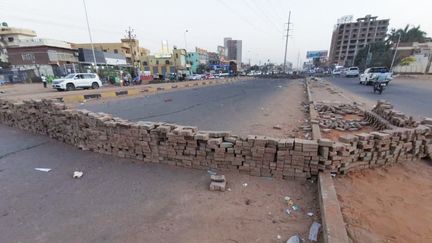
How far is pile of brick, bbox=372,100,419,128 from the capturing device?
4889 mm

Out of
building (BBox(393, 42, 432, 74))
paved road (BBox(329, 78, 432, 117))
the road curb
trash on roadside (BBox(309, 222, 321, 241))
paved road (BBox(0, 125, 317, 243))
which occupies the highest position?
building (BBox(393, 42, 432, 74))

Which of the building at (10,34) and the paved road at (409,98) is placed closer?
the paved road at (409,98)

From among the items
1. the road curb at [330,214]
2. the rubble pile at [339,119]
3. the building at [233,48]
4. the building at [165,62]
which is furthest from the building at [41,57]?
the building at [233,48]

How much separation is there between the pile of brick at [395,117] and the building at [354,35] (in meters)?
105

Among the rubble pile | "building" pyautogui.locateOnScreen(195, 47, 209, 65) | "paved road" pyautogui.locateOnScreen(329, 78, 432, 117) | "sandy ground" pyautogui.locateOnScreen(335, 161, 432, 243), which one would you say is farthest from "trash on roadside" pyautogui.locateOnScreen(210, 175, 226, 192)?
"building" pyautogui.locateOnScreen(195, 47, 209, 65)

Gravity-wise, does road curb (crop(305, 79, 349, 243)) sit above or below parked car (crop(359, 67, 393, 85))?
below

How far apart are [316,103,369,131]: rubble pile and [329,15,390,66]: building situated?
10339 centimetres

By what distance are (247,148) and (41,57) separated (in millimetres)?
48001

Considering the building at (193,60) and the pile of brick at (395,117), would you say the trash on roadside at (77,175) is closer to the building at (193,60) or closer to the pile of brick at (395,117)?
the pile of brick at (395,117)

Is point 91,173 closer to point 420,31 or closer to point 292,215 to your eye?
point 292,215

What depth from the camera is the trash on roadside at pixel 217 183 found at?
3.38 metres

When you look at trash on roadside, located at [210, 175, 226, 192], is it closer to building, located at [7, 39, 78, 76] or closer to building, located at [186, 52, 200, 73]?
building, located at [7, 39, 78, 76]

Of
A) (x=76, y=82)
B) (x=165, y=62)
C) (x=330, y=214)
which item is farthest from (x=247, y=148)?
(x=165, y=62)

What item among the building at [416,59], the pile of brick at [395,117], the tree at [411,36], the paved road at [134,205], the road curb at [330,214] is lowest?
the paved road at [134,205]
